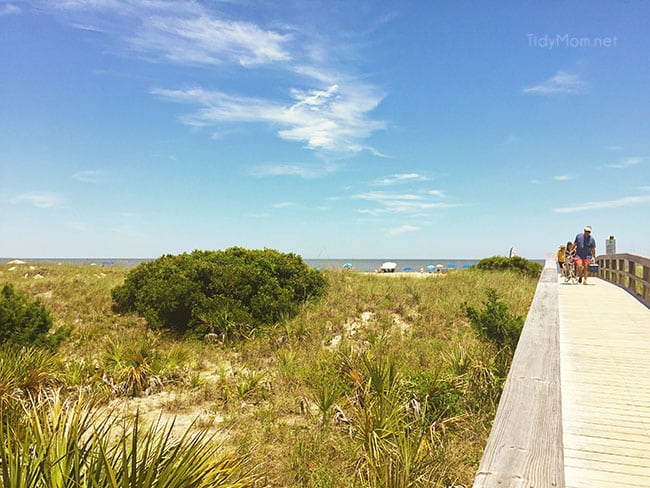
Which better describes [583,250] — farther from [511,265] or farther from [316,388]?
[316,388]

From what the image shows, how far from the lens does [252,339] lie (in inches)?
402

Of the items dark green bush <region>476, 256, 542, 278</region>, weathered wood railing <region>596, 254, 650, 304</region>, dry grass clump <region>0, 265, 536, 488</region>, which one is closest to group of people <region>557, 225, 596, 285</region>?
weathered wood railing <region>596, 254, 650, 304</region>

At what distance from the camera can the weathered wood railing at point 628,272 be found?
36.3 ft

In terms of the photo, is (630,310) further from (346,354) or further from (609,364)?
(346,354)

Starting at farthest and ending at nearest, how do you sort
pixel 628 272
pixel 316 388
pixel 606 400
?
pixel 628 272, pixel 316 388, pixel 606 400

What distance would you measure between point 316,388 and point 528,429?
189 inches

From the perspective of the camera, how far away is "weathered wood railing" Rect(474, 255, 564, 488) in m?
2.06

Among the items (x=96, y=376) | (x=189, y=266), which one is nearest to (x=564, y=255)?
(x=189, y=266)

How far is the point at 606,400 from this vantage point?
4.73 metres

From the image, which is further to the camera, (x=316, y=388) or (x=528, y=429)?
(x=316, y=388)

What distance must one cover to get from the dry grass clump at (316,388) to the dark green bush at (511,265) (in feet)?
33.5

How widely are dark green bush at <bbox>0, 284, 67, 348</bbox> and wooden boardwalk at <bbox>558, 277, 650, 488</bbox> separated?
9.52 metres

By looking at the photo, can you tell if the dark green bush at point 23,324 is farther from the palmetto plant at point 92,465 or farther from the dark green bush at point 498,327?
the dark green bush at point 498,327

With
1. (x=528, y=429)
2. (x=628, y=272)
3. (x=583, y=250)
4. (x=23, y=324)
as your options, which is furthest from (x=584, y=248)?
(x=23, y=324)
